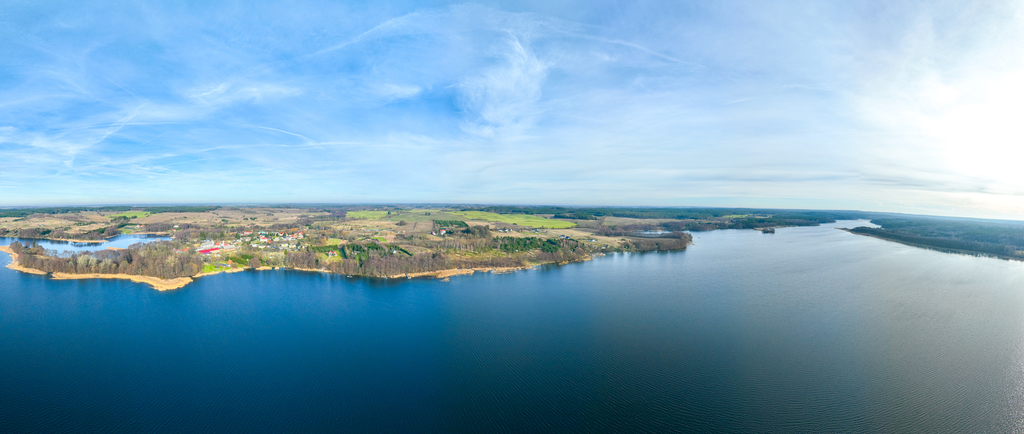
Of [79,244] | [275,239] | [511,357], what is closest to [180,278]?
[275,239]

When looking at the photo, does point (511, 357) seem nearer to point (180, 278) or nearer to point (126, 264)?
point (180, 278)

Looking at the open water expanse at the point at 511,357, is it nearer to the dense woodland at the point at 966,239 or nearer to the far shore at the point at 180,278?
the far shore at the point at 180,278

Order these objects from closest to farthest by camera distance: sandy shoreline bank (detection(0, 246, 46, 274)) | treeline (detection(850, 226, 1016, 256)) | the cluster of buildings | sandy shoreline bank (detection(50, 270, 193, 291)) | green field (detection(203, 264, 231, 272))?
sandy shoreline bank (detection(50, 270, 193, 291)), sandy shoreline bank (detection(0, 246, 46, 274)), green field (detection(203, 264, 231, 272)), the cluster of buildings, treeline (detection(850, 226, 1016, 256))

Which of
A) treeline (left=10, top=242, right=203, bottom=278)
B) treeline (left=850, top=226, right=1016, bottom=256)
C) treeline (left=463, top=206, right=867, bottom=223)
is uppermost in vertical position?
treeline (left=463, top=206, right=867, bottom=223)

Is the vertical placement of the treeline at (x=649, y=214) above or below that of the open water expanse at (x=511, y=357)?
above

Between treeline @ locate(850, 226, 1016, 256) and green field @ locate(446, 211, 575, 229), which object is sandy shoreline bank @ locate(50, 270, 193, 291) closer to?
green field @ locate(446, 211, 575, 229)

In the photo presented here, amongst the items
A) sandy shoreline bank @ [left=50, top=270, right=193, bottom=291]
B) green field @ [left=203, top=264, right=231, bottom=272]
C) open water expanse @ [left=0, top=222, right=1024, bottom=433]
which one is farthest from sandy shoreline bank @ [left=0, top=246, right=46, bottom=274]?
green field @ [left=203, top=264, right=231, bottom=272]

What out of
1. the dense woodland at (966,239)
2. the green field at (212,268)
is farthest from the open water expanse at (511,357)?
the dense woodland at (966,239)

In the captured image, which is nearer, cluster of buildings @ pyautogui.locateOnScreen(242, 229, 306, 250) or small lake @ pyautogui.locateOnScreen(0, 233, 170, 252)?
cluster of buildings @ pyautogui.locateOnScreen(242, 229, 306, 250)
